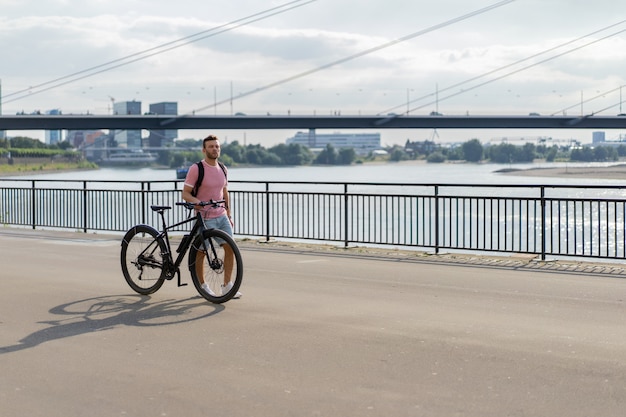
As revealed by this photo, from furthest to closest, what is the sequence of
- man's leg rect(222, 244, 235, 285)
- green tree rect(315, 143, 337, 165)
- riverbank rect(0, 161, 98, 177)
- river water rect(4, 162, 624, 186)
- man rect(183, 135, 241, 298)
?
riverbank rect(0, 161, 98, 177)
green tree rect(315, 143, 337, 165)
river water rect(4, 162, 624, 186)
man rect(183, 135, 241, 298)
man's leg rect(222, 244, 235, 285)

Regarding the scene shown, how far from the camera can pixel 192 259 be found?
29.5 ft

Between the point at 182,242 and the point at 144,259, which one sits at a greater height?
the point at 182,242

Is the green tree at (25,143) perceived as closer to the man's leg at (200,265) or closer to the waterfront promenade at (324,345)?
the waterfront promenade at (324,345)

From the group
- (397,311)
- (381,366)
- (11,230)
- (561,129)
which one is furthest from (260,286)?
(561,129)

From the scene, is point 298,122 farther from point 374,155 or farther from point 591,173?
point 374,155

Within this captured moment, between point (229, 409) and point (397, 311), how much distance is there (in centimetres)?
344

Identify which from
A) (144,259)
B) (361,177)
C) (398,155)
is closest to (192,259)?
(144,259)

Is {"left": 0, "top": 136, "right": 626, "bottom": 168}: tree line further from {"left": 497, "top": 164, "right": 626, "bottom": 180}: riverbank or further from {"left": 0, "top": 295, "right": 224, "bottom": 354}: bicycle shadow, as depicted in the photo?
{"left": 0, "top": 295, "right": 224, "bottom": 354}: bicycle shadow

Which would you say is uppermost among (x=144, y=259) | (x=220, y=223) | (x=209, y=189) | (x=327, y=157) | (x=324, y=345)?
(x=327, y=157)

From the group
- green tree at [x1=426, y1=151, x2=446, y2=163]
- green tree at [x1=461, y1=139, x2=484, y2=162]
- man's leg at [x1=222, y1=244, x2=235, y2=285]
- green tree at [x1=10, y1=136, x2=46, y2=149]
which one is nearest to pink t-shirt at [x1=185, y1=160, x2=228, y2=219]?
man's leg at [x1=222, y1=244, x2=235, y2=285]

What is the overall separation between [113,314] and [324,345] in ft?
7.95

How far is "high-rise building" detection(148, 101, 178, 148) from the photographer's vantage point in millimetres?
63009

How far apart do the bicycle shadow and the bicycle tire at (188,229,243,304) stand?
0.48 ft

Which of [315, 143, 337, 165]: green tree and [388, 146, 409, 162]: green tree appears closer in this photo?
[315, 143, 337, 165]: green tree
